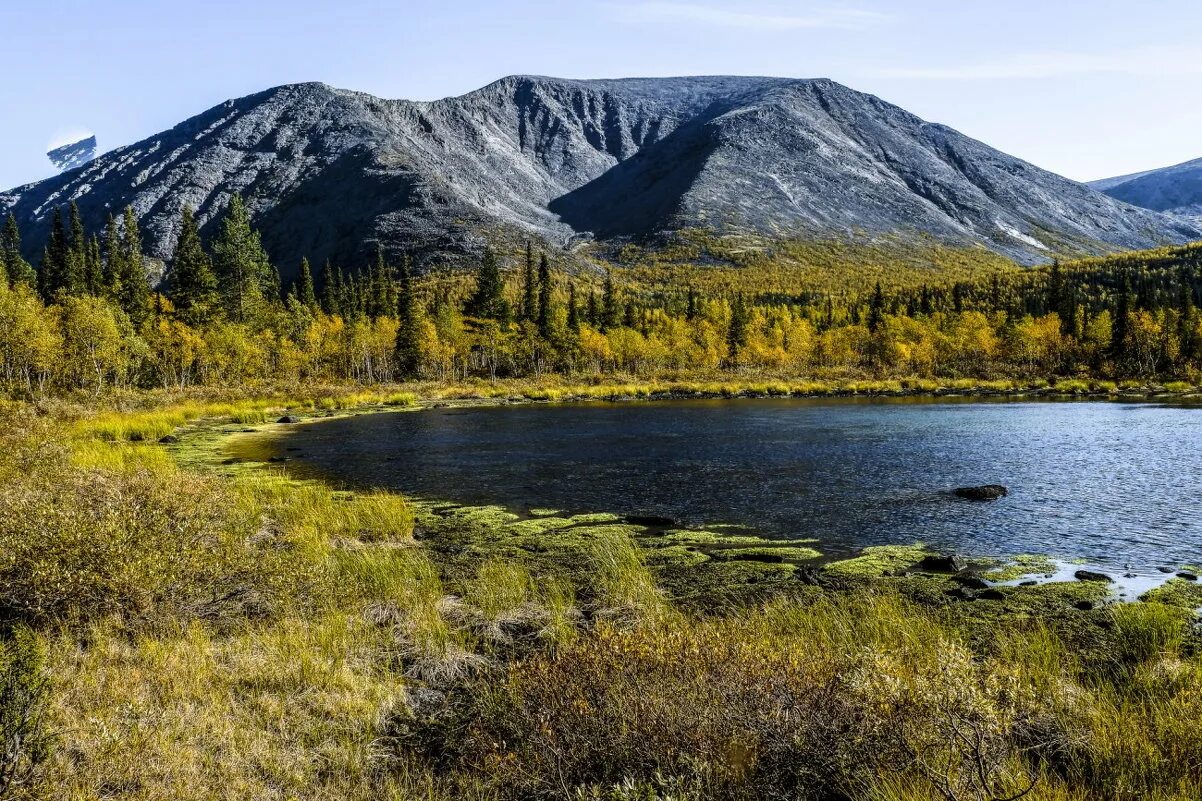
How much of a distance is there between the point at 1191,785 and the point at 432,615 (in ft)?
36.7

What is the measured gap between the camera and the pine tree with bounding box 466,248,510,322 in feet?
452

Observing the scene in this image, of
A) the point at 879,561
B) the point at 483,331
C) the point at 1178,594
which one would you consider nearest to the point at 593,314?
the point at 483,331

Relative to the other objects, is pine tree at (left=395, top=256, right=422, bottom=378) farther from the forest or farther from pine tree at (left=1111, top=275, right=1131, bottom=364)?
pine tree at (left=1111, top=275, right=1131, bottom=364)

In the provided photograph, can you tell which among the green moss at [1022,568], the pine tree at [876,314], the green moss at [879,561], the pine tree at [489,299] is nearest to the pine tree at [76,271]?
the pine tree at [489,299]

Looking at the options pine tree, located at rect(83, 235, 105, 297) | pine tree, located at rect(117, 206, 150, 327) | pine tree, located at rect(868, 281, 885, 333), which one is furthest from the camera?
pine tree, located at rect(868, 281, 885, 333)

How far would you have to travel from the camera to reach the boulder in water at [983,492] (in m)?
27.8

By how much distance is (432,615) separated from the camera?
43.8 ft

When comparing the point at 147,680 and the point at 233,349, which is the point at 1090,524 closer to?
the point at 147,680

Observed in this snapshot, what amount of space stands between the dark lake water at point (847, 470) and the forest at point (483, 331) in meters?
39.7

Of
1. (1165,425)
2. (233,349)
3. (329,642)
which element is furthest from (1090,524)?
(233,349)

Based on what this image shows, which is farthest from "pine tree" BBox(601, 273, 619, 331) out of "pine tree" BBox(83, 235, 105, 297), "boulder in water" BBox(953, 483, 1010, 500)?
"boulder in water" BBox(953, 483, 1010, 500)

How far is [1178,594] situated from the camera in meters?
16.0

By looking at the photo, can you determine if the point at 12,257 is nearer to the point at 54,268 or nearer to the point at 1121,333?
the point at 54,268

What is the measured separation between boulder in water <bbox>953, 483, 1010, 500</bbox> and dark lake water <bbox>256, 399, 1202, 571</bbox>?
1.75 feet
